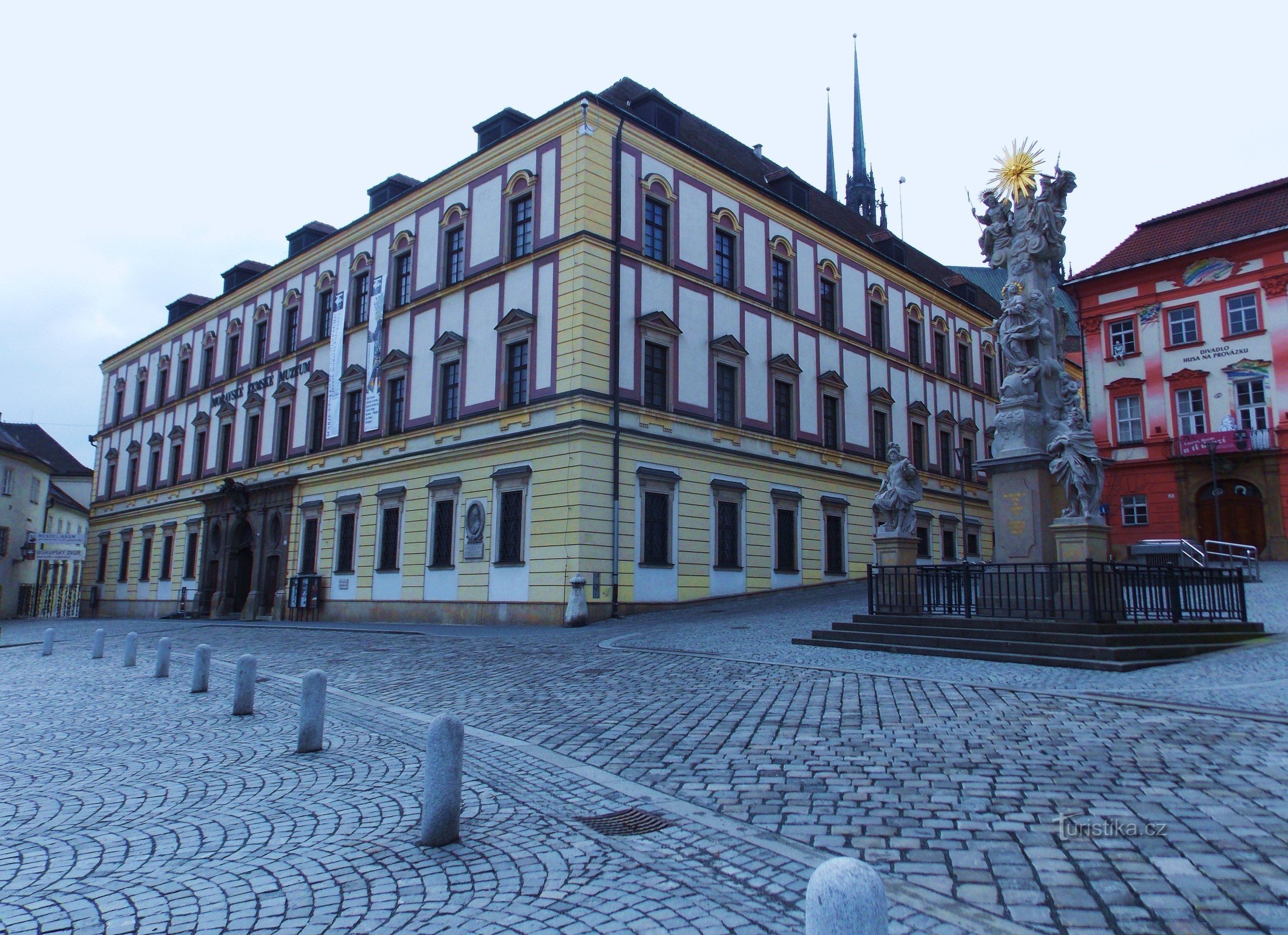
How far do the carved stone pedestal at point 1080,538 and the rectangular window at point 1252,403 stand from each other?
2551 centimetres

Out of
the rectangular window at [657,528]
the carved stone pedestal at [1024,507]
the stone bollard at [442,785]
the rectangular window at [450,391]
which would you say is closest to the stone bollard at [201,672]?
the stone bollard at [442,785]

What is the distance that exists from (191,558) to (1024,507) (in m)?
37.5

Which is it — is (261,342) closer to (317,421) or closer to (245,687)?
(317,421)

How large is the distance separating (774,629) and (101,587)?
43789 mm

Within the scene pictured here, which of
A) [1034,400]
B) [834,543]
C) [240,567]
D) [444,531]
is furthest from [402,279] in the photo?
[1034,400]

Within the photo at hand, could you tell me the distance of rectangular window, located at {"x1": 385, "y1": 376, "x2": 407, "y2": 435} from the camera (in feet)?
99.8

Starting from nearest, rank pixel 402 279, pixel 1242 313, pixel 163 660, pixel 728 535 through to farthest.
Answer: pixel 163 660, pixel 728 535, pixel 402 279, pixel 1242 313

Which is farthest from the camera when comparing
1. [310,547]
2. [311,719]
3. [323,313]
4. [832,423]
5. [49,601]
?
[49,601]

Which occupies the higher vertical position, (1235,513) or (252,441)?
(252,441)

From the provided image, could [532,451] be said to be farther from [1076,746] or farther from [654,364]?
[1076,746]

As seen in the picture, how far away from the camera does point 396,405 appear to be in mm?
30828

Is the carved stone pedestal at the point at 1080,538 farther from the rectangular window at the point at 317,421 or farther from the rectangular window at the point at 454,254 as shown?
the rectangular window at the point at 317,421

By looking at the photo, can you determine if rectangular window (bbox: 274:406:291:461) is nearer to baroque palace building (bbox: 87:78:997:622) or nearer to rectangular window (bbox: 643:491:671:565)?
baroque palace building (bbox: 87:78:997:622)

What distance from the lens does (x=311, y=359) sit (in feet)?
117
